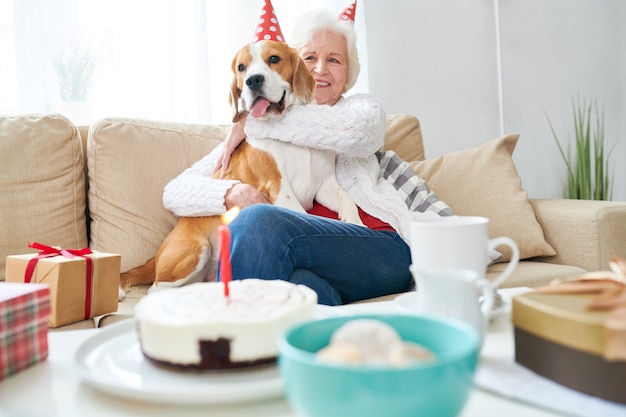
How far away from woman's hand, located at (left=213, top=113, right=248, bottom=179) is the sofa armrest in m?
1.09

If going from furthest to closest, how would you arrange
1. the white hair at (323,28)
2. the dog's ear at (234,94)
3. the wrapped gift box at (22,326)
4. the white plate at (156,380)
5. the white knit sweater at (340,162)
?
1. the white hair at (323,28)
2. the dog's ear at (234,94)
3. the white knit sweater at (340,162)
4. the wrapped gift box at (22,326)
5. the white plate at (156,380)

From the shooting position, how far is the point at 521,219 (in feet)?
6.47

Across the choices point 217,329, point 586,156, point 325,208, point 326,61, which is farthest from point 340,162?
point 586,156

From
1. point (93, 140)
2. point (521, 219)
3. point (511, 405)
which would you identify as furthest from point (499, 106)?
point (511, 405)

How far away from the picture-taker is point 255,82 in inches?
74.5

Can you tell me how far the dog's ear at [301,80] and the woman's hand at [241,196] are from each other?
399mm

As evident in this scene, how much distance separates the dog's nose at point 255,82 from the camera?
189 cm

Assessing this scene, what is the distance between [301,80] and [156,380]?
152cm

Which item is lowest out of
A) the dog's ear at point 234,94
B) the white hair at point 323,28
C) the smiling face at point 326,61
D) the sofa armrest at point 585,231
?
the sofa armrest at point 585,231

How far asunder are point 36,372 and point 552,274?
4.95 feet

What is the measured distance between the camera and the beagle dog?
72.4 inches

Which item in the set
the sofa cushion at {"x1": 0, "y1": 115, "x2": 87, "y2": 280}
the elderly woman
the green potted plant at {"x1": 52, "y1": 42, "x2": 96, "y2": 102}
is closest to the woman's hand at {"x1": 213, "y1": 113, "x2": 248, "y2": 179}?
the elderly woman

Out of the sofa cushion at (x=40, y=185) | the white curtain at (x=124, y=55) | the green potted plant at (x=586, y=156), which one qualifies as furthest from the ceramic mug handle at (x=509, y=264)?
the green potted plant at (x=586, y=156)

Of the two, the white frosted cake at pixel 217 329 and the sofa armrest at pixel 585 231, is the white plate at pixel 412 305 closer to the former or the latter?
the white frosted cake at pixel 217 329
